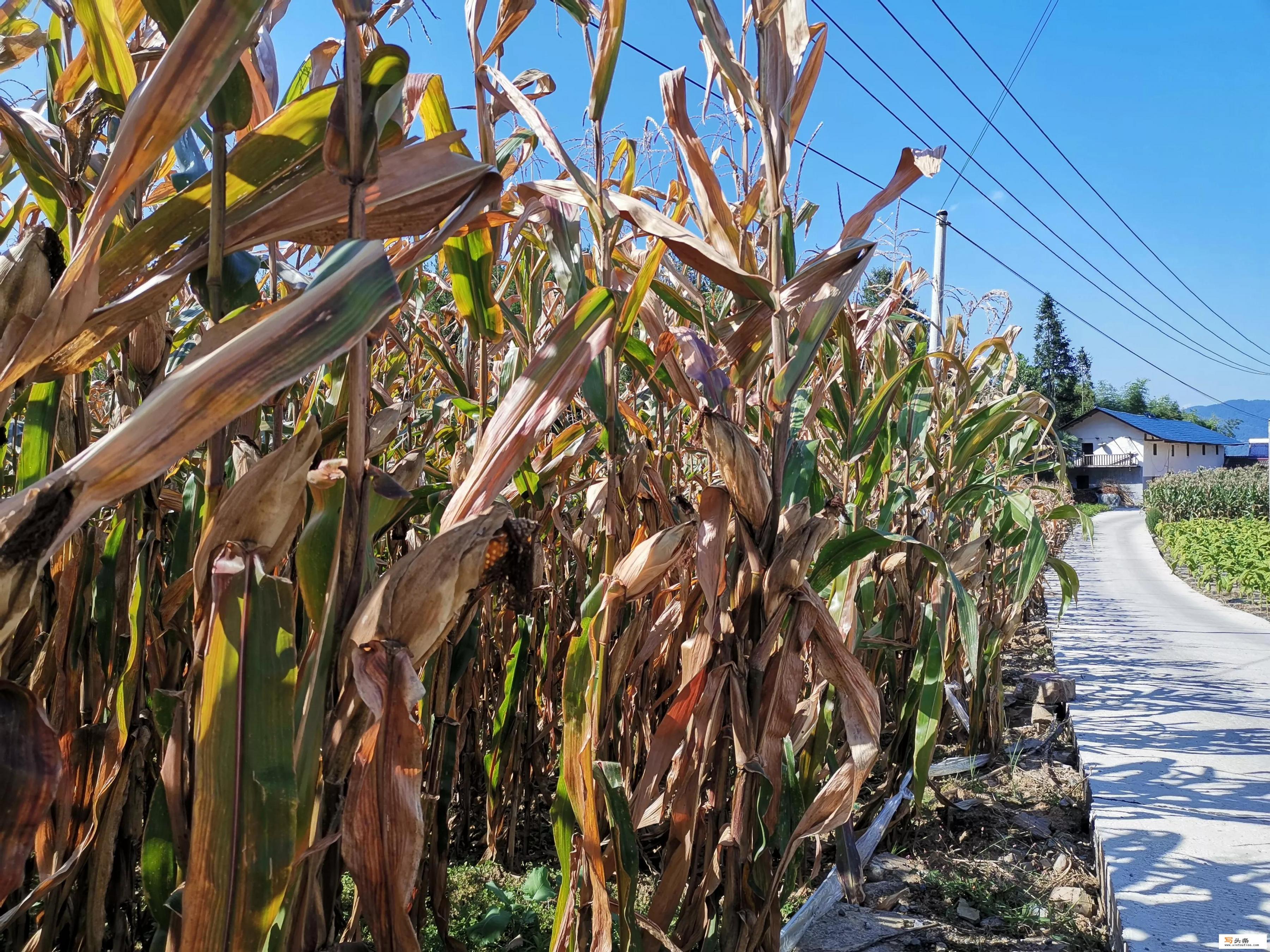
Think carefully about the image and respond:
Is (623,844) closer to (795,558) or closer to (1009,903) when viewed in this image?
(795,558)

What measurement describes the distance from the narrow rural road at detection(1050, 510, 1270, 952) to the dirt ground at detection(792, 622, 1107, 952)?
8 centimetres

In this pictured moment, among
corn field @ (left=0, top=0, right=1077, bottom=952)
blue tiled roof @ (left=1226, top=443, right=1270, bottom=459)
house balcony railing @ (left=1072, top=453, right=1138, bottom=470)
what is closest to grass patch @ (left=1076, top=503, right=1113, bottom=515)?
house balcony railing @ (left=1072, top=453, right=1138, bottom=470)

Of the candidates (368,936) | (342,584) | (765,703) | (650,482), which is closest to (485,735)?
(368,936)

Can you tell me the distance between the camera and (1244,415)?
109688mm

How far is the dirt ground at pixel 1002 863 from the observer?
1.39 metres

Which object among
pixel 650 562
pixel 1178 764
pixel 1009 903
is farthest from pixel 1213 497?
pixel 650 562

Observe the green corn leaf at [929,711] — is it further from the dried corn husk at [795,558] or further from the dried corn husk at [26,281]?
the dried corn husk at [26,281]

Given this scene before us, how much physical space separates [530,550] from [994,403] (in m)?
1.50

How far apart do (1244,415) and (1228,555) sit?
13023cm

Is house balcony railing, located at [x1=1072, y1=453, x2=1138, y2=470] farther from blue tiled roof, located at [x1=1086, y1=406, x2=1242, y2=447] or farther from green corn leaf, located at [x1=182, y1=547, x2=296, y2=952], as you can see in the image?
green corn leaf, located at [x1=182, y1=547, x2=296, y2=952]

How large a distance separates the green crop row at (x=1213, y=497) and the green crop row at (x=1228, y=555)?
299 inches

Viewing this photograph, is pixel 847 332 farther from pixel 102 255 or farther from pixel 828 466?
pixel 102 255

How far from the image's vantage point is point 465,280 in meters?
0.94

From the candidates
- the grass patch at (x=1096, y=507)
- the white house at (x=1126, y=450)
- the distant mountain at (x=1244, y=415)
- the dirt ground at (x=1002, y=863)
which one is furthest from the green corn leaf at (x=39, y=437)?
the distant mountain at (x=1244, y=415)
